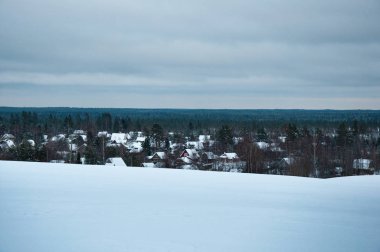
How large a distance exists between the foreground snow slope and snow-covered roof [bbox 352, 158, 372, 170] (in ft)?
52.1

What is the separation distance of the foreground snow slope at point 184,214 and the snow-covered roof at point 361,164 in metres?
15.9

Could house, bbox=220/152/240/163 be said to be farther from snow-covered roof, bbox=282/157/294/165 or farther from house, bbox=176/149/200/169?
snow-covered roof, bbox=282/157/294/165

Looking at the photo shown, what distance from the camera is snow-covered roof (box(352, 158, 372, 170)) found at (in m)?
22.2

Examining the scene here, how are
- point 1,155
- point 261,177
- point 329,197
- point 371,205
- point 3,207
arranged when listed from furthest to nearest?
point 1,155
point 261,177
point 329,197
point 371,205
point 3,207

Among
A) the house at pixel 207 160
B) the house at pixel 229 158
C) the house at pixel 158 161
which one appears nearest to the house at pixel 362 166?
the house at pixel 229 158

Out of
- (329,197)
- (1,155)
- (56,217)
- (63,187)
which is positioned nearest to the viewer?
(56,217)

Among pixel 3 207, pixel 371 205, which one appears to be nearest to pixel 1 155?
pixel 3 207

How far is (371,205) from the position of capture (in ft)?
16.7

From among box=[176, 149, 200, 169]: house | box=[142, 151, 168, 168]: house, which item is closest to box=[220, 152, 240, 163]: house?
box=[176, 149, 200, 169]: house

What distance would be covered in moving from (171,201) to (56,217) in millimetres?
1409

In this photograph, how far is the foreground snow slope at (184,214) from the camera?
344cm

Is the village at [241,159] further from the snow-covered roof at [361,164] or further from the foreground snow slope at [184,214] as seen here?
the foreground snow slope at [184,214]

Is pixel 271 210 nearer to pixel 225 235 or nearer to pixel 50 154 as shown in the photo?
pixel 225 235

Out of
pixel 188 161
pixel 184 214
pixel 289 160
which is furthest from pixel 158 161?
pixel 184 214
